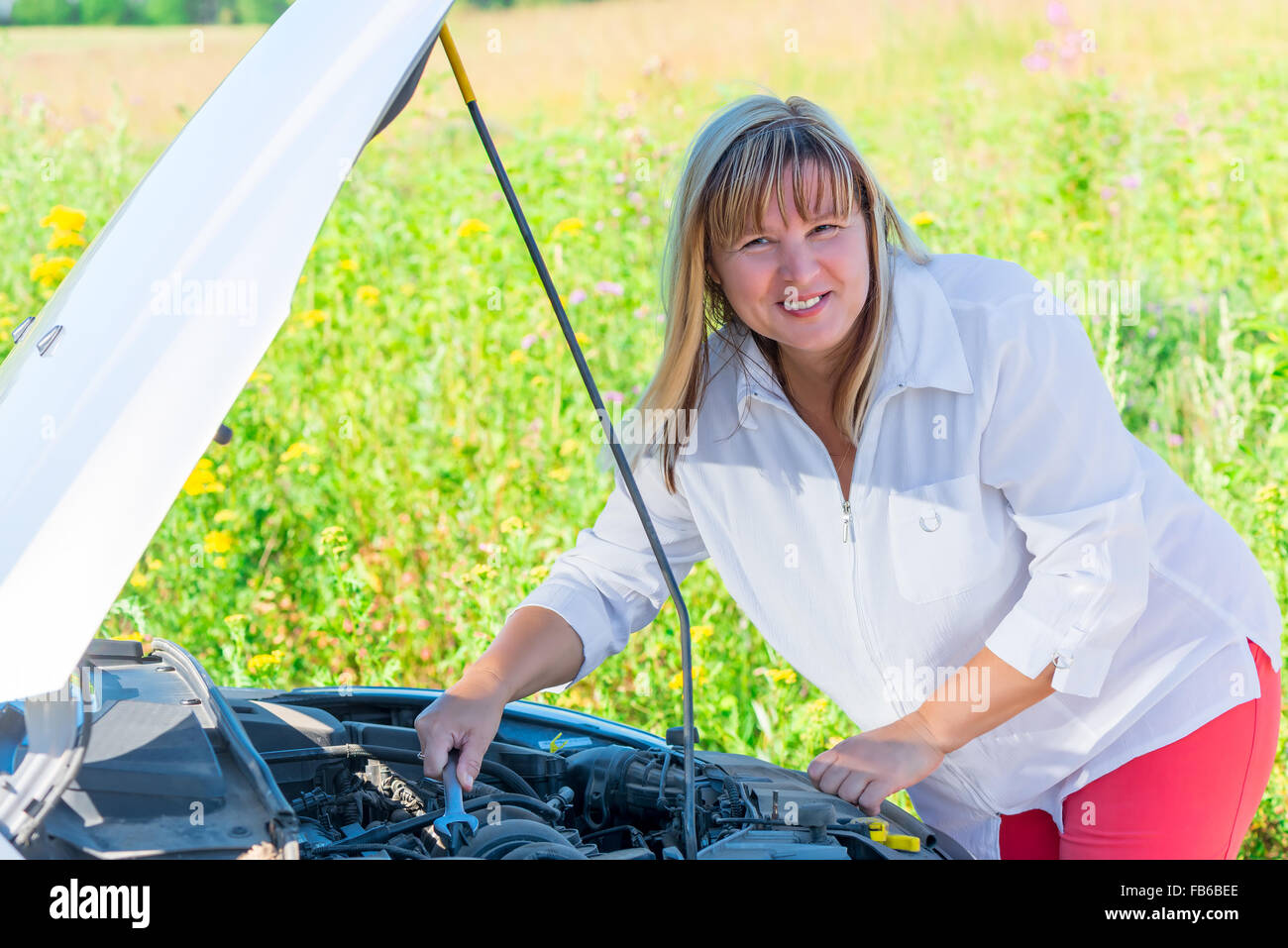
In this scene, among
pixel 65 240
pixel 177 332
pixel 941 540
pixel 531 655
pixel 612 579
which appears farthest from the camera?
pixel 65 240

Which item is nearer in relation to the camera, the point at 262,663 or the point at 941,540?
the point at 941,540

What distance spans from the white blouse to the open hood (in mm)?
997

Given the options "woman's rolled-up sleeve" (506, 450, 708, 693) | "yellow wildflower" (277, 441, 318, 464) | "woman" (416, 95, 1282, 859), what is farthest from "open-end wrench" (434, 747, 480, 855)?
"yellow wildflower" (277, 441, 318, 464)

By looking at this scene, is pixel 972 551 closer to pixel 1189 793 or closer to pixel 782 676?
pixel 1189 793

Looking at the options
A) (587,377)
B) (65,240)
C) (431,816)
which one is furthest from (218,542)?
(587,377)

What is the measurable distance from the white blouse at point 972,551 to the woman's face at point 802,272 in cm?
13

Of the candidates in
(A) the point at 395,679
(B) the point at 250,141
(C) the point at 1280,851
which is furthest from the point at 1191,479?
(B) the point at 250,141

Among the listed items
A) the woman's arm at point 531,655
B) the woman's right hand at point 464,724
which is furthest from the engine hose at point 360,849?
the woman's arm at point 531,655

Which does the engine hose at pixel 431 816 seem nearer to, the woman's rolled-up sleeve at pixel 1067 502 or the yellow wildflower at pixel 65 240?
the woman's rolled-up sleeve at pixel 1067 502

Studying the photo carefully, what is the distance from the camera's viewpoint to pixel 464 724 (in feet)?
6.59

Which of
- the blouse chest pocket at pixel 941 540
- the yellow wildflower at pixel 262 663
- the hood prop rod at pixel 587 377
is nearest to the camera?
the hood prop rod at pixel 587 377

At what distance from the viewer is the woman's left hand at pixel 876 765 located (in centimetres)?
195

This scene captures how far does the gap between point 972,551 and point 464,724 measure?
0.88 m
